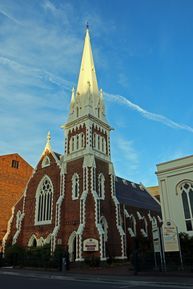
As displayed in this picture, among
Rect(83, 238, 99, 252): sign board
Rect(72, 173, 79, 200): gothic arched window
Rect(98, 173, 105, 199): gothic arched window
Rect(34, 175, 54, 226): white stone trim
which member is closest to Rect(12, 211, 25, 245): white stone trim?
Rect(34, 175, 54, 226): white stone trim

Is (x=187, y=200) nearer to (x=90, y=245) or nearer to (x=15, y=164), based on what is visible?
(x=90, y=245)

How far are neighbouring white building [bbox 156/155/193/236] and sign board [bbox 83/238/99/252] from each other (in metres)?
8.23

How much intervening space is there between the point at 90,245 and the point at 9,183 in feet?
73.1

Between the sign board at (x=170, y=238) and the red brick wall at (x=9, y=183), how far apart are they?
30430mm

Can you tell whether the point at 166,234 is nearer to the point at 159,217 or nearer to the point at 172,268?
the point at 172,268

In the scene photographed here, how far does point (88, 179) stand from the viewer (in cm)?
3152

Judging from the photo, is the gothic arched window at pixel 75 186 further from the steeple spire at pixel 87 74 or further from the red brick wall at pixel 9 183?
the red brick wall at pixel 9 183

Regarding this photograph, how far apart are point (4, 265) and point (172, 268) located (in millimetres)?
19285

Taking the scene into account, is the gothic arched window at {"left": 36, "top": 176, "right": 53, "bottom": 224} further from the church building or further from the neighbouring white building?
the neighbouring white building

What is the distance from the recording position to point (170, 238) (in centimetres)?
1862

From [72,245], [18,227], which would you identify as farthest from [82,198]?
[18,227]

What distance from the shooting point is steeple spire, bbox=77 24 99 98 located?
132 ft

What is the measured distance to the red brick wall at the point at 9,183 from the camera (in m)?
42.7

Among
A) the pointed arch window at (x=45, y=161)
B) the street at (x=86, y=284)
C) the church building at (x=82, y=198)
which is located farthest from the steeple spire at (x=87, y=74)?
the street at (x=86, y=284)
